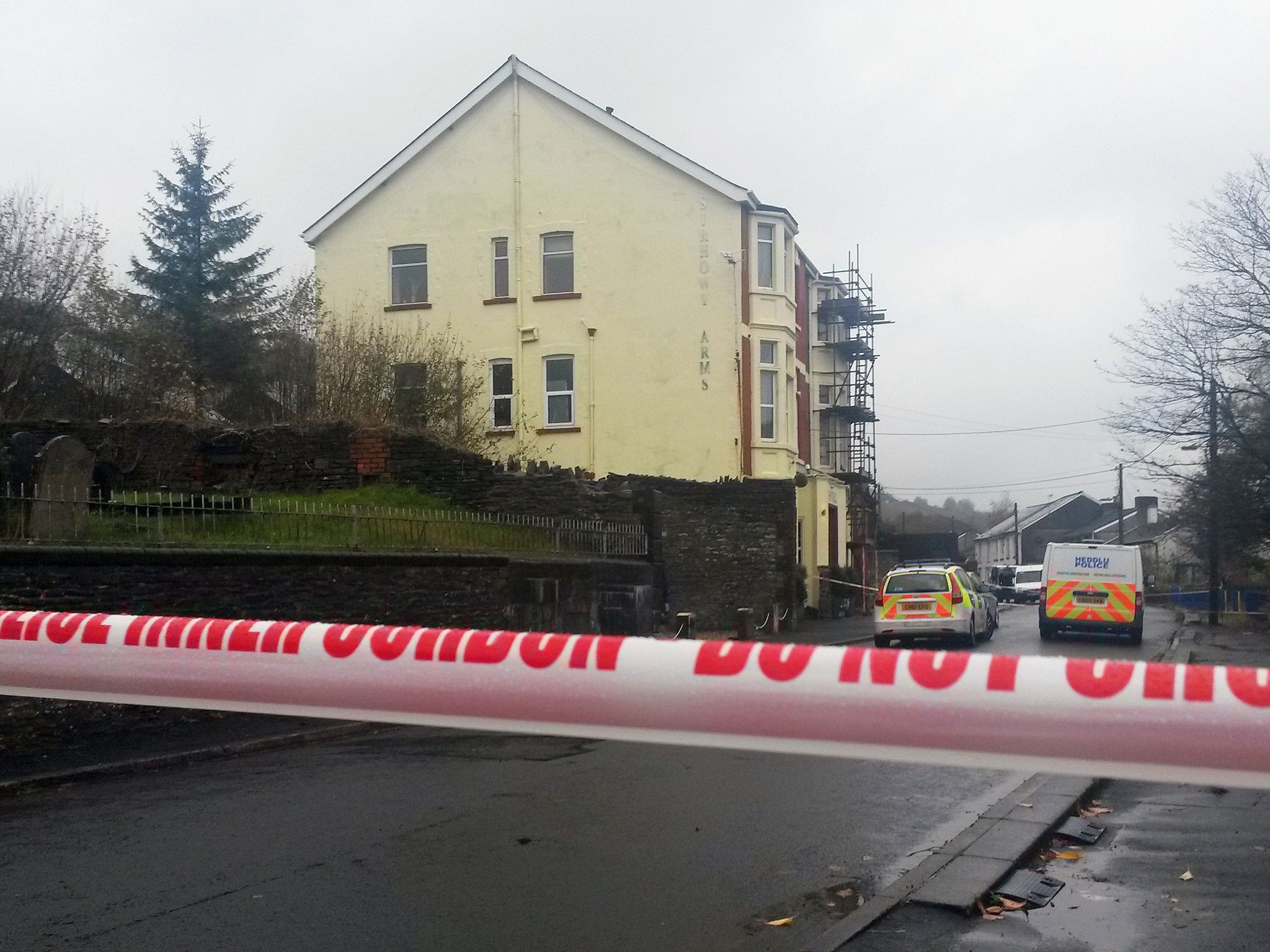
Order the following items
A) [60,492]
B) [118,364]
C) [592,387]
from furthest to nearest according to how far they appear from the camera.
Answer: [592,387] → [118,364] → [60,492]

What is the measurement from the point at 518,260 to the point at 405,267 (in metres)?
3.31

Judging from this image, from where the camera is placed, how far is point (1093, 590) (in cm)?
2655

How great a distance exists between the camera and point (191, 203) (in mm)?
34875

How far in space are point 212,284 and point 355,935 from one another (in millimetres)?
31199

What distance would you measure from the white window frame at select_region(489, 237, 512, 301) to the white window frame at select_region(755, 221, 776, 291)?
20.7ft

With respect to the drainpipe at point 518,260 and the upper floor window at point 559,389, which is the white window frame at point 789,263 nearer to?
the upper floor window at point 559,389

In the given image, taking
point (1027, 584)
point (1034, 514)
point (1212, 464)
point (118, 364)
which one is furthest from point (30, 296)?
point (1034, 514)

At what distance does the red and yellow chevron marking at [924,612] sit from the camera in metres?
24.2

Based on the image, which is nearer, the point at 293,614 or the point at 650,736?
the point at 650,736

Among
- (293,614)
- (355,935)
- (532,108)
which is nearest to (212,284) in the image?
(532,108)

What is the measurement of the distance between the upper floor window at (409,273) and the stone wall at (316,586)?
44.4 ft

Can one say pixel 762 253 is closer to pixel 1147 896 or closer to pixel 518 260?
pixel 518 260

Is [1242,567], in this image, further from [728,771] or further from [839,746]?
[839,746]

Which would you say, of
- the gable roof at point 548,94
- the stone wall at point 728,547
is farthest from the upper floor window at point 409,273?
the stone wall at point 728,547
